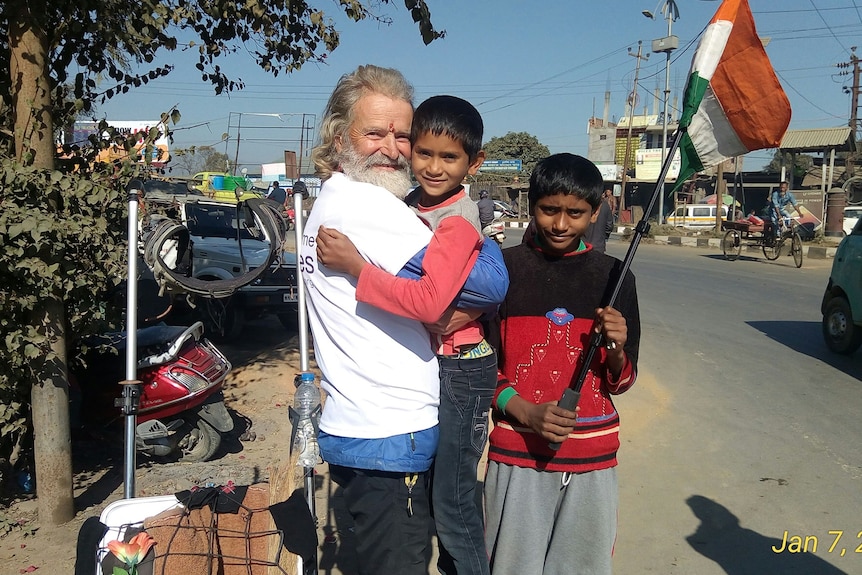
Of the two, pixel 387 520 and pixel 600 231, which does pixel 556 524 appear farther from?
pixel 600 231

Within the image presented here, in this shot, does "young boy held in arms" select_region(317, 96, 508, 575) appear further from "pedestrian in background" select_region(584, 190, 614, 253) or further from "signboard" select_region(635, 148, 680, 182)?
"signboard" select_region(635, 148, 680, 182)

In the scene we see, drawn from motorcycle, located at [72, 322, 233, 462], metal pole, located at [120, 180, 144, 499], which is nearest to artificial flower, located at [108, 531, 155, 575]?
metal pole, located at [120, 180, 144, 499]

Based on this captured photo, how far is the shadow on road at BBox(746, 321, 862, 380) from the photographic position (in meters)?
7.33

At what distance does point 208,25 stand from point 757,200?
4060cm

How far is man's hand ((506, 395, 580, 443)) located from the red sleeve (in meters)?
0.52

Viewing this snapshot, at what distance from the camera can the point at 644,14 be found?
2656cm

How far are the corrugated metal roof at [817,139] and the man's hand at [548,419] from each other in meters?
28.6

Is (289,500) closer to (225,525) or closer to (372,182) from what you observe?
(225,525)

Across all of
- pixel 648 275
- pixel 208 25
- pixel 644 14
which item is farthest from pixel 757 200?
pixel 208 25

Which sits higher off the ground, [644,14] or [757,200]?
[644,14]

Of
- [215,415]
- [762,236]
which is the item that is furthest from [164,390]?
[762,236]

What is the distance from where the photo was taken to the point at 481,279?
1.85 metres

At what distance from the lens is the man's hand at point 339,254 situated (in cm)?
180

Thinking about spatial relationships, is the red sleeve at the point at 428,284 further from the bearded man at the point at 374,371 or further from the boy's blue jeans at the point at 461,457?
the boy's blue jeans at the point at 461,457
